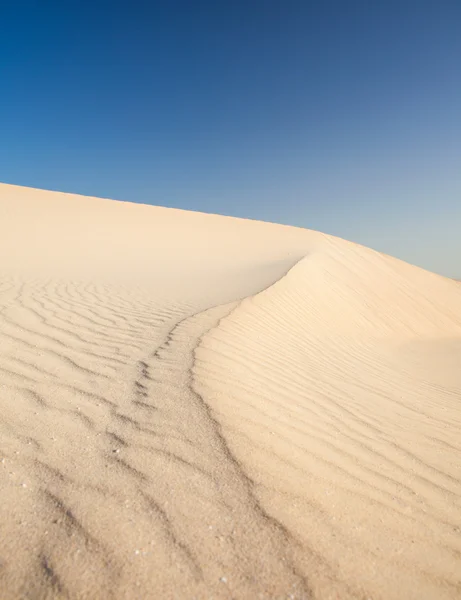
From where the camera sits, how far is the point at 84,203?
27.6 m

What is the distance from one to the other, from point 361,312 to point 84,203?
22.6m

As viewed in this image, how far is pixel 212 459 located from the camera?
209 cm

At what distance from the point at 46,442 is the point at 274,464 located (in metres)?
1.21

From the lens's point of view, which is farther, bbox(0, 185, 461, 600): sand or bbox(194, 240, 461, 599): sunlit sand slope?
bbox(194, 240, 461, 599): sunlit sand slope

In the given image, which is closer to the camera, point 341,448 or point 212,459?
point 212,459

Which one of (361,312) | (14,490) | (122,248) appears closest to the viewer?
(14,490)

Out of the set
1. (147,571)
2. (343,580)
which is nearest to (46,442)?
(147,571)

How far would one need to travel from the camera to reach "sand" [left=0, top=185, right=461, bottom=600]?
1505 mm

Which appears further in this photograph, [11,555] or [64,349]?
[64,349]

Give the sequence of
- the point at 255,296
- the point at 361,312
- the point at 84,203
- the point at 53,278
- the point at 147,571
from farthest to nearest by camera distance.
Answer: the point at 84,203
the point at 361,312
the point at 53,278
the point at 255,296
the point at 147,571

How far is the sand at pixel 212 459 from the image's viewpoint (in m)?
1.50

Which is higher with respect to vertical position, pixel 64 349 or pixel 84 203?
pixel 84 203

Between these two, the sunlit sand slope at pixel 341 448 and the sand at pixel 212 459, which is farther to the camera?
the sunlit sand slope at pixel 341 448

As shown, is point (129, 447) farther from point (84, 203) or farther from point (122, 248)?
point (84, 203)
